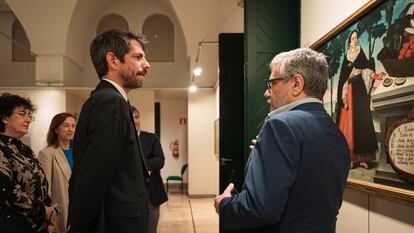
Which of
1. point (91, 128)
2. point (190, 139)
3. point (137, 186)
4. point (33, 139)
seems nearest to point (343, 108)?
point (137, 186)

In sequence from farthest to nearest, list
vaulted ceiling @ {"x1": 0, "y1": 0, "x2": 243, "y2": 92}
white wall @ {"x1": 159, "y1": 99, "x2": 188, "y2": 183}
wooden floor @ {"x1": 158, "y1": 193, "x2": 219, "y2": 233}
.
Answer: white wall @ {"x1": 159, "y1": 99, "x2": 188, "y2": 183}
vaulted ceiling @ {"x1": 0, "y1": 0, "x2": 243, "y2": 92}
wooden floor @ {"x1": 158, "y1": 193, "x2": 219, "y2": 233}

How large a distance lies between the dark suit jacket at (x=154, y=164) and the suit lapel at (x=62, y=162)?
911 millimetres

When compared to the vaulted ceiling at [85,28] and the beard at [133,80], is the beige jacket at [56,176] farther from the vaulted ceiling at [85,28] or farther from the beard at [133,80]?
the vaulted ceiling at [85,28]

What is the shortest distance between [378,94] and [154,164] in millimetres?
2492

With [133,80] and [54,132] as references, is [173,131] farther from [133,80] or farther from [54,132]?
[133,80]

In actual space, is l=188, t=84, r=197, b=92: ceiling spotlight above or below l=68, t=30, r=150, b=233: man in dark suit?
above

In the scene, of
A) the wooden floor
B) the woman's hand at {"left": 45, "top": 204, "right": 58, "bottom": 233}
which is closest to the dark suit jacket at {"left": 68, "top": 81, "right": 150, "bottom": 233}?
the woman's hand at {"left": 45, "top": 204, "right": 58, "bottom": 233}

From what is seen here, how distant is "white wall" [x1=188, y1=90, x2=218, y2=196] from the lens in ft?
32.4

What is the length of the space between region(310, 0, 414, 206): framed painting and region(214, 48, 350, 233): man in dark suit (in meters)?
0.37

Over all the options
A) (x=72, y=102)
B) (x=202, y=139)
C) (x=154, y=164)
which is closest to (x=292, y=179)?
(x=154, y=164)

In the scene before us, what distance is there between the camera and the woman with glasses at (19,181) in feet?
7.82

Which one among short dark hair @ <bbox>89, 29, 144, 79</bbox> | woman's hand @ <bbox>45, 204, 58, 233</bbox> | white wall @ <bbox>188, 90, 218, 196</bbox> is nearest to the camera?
short dark hair @ <bbox>89, 29, 144, 79</bbox>

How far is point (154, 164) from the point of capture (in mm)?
3941

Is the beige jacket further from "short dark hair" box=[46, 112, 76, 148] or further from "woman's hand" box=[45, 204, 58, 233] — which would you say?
"woman's hand" box=[45, 204, 58, 233]
